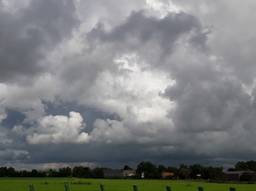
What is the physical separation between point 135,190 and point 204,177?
177894mm

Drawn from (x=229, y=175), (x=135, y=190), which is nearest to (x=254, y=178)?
(x=229, y=175)

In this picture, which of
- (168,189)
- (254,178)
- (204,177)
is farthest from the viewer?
(204,177)

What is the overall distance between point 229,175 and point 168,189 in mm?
182178

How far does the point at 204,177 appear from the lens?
198500 mm

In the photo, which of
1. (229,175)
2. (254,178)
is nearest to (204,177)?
(229,175)

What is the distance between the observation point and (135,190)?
81.2ft

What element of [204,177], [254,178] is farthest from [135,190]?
[204,177]

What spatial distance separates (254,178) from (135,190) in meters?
152

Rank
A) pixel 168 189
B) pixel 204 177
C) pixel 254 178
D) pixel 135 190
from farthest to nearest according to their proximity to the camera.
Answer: pixel 204 177, pixel 254 178, pixel 135 190, pixel 168 189

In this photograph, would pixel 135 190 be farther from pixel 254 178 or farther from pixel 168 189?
pixel 254 178

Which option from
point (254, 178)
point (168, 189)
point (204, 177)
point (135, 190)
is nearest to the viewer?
point (168, 189)

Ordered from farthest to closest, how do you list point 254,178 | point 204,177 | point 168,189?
point 204,177, point 254,178, point 168,189

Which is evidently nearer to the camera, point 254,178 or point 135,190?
point 135,190

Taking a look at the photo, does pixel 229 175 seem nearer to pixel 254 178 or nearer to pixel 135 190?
pixel 254 178
